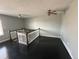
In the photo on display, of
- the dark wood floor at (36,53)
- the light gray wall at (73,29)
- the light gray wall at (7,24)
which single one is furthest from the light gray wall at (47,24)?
the light gray wall at (73,29)

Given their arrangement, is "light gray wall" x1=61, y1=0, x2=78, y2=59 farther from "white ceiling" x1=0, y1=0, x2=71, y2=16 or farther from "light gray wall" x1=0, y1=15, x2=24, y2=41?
"light gray wall" x1=0, y1=15, x2=24, y2=41

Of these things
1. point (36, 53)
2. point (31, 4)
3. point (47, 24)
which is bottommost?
point (36, 53)

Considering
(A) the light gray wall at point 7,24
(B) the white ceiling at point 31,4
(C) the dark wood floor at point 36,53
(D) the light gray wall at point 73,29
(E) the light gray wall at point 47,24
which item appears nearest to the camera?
(D) the light gray wall at point 73,29

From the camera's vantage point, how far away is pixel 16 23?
6082mm

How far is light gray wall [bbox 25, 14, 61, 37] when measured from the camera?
5.42 m

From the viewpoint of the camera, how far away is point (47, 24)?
575 cm

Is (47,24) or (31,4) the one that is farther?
(47,24)

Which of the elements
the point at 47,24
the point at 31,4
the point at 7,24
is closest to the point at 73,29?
the point at 31,4

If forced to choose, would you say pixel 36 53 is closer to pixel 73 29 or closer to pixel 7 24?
pixel 73 29

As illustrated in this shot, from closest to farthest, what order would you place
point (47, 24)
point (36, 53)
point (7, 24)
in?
point (36, 53) → point (7, 24) → point (47, 24)

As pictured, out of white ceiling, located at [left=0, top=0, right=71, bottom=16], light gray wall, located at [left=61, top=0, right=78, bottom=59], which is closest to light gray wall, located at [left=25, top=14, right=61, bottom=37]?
white ceiling, located at [left=0, top=0, right=71, bottom=16]

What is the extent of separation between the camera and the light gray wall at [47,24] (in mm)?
5422

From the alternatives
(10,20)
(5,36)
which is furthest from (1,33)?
(10,20)

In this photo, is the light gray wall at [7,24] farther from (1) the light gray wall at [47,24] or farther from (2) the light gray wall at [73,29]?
(2) the light gray wall at [73,29]
